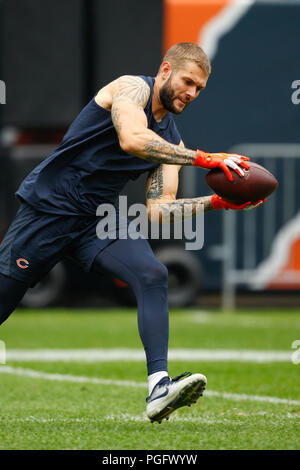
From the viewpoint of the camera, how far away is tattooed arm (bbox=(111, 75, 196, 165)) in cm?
462

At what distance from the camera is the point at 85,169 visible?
4.94 metres

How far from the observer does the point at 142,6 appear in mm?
13375

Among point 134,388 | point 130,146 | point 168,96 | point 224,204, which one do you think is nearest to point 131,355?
point 134,388

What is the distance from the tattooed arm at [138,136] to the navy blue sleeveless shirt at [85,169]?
0.17m

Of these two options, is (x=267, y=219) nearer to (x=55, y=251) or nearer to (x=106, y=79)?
(x=106, y=79)

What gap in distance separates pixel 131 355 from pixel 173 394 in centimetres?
377

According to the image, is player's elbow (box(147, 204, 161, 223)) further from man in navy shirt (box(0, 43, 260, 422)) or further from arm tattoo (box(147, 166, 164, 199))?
man in navy shirt (box(0, 43, 260, 422))

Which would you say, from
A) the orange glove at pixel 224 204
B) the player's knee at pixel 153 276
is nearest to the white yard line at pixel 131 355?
the orange glove at pixel 224 204

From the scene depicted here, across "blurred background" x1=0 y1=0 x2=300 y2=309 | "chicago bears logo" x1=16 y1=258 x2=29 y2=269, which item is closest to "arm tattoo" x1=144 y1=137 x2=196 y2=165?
"chicago bears logo" x1=16 y1=258 x2=29 y2=269

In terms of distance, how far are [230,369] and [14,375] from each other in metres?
1.61

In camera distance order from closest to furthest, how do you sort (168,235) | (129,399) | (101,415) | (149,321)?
(149,321) → (101,415) → (129,399) → (168,235)

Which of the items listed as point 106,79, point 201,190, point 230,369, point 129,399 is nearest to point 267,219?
point 201,190

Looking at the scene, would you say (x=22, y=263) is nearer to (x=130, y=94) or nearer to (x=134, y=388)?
(x=130, y=94)

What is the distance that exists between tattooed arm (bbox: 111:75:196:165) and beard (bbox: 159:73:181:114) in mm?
151
